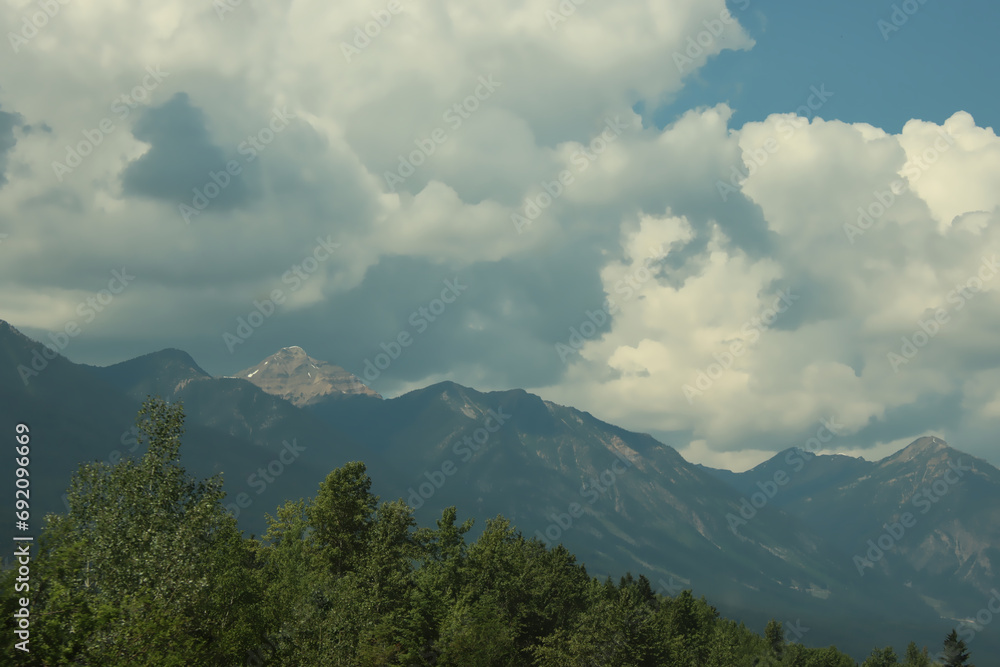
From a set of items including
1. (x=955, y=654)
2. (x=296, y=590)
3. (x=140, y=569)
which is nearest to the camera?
(x=140, y=569)

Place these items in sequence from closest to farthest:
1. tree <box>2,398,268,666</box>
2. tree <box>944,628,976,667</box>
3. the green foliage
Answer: tree <box>2,398,268,666</box> < the green foliage < tree <box>944,628,976,667</box>

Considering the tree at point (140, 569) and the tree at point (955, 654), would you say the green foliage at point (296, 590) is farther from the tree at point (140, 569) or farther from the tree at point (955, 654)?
the tree at point (955, 654)

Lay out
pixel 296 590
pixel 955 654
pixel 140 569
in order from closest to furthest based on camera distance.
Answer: pixel 140 569 → pixel 296 590 → pixel 955 654

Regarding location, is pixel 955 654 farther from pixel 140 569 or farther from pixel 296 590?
pixel 140 569

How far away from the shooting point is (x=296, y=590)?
70.8 metres

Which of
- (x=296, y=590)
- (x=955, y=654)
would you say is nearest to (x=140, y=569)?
(x=296, y=590)

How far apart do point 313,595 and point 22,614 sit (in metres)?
38.1

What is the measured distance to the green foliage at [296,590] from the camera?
119 feet

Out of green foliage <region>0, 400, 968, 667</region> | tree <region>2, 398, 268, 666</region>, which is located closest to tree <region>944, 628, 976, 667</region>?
green foliage <region>0, 400, 968, 667</region>

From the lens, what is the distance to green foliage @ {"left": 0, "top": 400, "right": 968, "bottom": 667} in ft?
119

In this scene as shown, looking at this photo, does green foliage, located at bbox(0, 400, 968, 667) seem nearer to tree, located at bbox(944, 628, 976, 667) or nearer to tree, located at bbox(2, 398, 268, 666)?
tree, located at bbox(2, 398, 268, 666)

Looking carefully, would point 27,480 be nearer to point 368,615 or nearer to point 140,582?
point 140,582

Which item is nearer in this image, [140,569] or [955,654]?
[140,569]

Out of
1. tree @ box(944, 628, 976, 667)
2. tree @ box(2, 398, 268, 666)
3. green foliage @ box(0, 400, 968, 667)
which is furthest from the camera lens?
tree @ box(944, 628, 976, 667)
